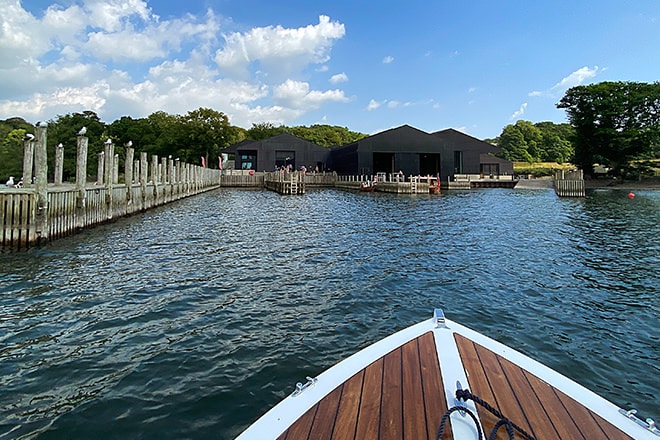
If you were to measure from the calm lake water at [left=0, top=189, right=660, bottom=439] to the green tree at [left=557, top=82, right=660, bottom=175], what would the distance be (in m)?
44.4

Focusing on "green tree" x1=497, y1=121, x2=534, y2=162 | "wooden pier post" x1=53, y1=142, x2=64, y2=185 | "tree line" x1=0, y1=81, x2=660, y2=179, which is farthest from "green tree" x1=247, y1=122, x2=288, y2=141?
"wooden pier post" x1=53, y1=142, x2=64, y2=185

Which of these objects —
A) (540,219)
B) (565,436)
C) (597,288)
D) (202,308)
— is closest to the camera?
(565,436)

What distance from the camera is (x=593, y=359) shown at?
4820 millimetres

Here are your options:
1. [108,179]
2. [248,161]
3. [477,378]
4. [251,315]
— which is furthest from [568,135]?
[477,378]

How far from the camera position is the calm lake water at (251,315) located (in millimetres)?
3859

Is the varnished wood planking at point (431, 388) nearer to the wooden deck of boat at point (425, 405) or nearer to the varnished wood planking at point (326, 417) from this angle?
the wooden deck of boat at point (425, 405)

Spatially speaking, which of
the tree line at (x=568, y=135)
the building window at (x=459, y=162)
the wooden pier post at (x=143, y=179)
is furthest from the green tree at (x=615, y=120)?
the wooden pier post at (x=143, y=179)

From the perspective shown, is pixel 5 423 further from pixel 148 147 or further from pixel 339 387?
pixel 148 147

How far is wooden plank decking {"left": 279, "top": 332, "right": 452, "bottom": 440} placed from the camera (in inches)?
87.7

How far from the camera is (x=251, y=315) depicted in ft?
19.7

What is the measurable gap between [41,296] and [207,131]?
56.5 meters

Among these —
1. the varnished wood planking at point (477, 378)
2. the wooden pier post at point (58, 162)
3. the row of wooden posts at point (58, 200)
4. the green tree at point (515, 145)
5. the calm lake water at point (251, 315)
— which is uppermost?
the green tree at point (515, 145)

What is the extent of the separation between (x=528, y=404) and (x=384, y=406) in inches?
36.1

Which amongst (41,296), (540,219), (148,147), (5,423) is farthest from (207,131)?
(5,423)
